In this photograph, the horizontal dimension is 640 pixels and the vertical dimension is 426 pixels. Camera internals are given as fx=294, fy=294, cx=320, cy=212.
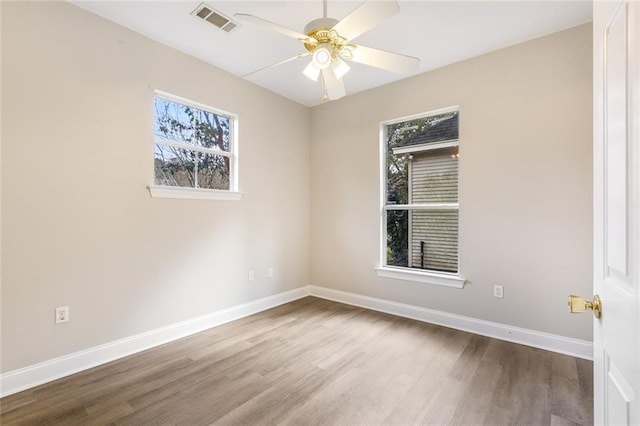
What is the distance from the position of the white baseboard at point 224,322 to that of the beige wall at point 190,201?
0.07 metres

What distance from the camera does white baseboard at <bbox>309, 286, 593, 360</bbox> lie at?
2496mm

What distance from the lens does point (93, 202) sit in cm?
234

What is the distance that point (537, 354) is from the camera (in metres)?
2.51

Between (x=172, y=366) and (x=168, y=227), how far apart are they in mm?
1208

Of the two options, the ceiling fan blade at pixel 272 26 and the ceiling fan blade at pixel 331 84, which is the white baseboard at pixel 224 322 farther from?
the ceiling fan blade at pixel 272 26

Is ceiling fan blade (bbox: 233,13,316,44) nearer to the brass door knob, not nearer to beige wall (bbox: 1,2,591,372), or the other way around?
beige wall (bbox: 1,2,591,372)

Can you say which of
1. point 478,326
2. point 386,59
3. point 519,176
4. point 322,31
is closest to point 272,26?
point 322,31

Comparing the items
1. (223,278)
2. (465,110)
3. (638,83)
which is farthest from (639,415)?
(223,278)

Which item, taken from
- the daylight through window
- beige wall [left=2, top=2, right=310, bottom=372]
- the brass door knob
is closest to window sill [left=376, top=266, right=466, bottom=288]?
beige wall [left=2, top=2, right=310, bottom=372]

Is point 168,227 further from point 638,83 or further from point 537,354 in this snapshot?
point 537,354

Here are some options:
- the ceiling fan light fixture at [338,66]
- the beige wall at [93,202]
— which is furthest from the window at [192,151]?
the ceiling fan light fixture at [338,66]

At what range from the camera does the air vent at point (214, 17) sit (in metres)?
2.29

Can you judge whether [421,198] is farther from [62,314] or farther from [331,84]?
[62,314]

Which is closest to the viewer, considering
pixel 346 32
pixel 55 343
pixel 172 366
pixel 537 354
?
pixel 346 32
